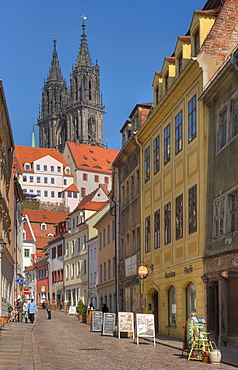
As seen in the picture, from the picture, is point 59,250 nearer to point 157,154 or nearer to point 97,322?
point 97,322

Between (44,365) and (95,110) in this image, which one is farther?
(95,110)

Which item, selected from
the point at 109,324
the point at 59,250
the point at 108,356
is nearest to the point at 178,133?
the point at 109,324

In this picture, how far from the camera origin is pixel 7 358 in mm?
18062

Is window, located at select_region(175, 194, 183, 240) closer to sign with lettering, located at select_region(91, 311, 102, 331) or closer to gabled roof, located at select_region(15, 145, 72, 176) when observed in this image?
sign with lettering, located at select_region(91, 311, 102, 331)

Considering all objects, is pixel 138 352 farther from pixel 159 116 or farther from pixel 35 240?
pixel 35 240

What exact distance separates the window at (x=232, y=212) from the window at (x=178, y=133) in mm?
6582

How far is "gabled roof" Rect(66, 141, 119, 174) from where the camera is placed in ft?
510

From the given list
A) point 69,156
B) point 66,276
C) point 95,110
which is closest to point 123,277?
point 66,276

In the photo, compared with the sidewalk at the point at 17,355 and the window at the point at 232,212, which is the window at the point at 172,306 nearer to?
the sidewalk at the point at 17,355

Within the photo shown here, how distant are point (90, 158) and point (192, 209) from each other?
132 metres

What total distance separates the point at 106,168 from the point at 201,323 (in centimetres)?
Result: 14032

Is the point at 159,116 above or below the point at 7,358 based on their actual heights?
above

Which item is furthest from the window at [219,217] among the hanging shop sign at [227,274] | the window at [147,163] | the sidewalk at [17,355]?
the window at [147,163]

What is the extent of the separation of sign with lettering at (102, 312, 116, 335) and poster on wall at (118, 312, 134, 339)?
2.18 metres
